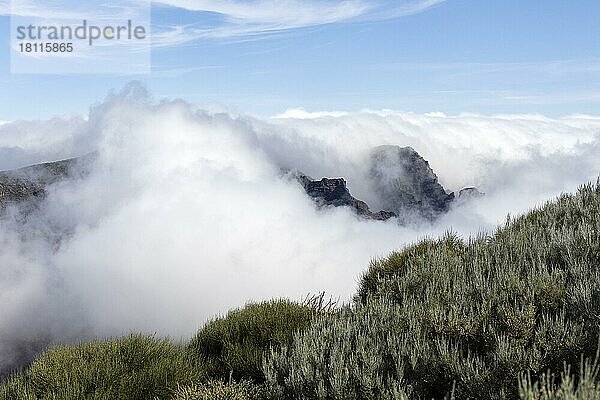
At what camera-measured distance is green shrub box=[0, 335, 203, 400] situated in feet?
22.9

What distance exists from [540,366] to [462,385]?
2.42 ft

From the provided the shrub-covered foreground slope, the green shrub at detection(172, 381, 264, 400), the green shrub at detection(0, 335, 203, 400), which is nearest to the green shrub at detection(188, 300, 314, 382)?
the shrub-covered foreground slope

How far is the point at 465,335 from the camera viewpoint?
20.1 feet

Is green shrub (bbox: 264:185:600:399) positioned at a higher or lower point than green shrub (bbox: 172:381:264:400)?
higher

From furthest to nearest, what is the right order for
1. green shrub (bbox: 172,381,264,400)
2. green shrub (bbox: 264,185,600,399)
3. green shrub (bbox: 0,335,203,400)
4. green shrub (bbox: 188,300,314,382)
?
green shrub (bbox: 188,300,314,382)
green shrub (bbox: 0,335,203,400)
green shrub (bbox: 172,381,264,400)
green shrub (bbox: 264,185,600,399)

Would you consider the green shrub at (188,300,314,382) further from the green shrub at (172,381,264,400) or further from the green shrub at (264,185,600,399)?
the green shrub at (264,185,600,399)

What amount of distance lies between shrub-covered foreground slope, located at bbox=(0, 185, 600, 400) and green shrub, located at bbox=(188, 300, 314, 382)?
0.07 ft

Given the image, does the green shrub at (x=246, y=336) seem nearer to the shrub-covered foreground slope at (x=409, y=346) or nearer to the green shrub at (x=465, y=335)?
the shrub-covered foreground slope at (x=409, y=346)

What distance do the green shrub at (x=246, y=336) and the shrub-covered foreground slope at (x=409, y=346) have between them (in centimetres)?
2

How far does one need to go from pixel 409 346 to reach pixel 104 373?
12.7ft

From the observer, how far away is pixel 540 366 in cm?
542

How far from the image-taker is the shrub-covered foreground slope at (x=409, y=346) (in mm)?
5527

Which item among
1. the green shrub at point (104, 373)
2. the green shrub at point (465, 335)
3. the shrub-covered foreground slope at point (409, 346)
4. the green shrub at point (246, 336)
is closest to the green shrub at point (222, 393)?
the shrub-covered foreground slope at point (409, 346)

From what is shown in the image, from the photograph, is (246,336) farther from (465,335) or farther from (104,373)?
(465,335)
